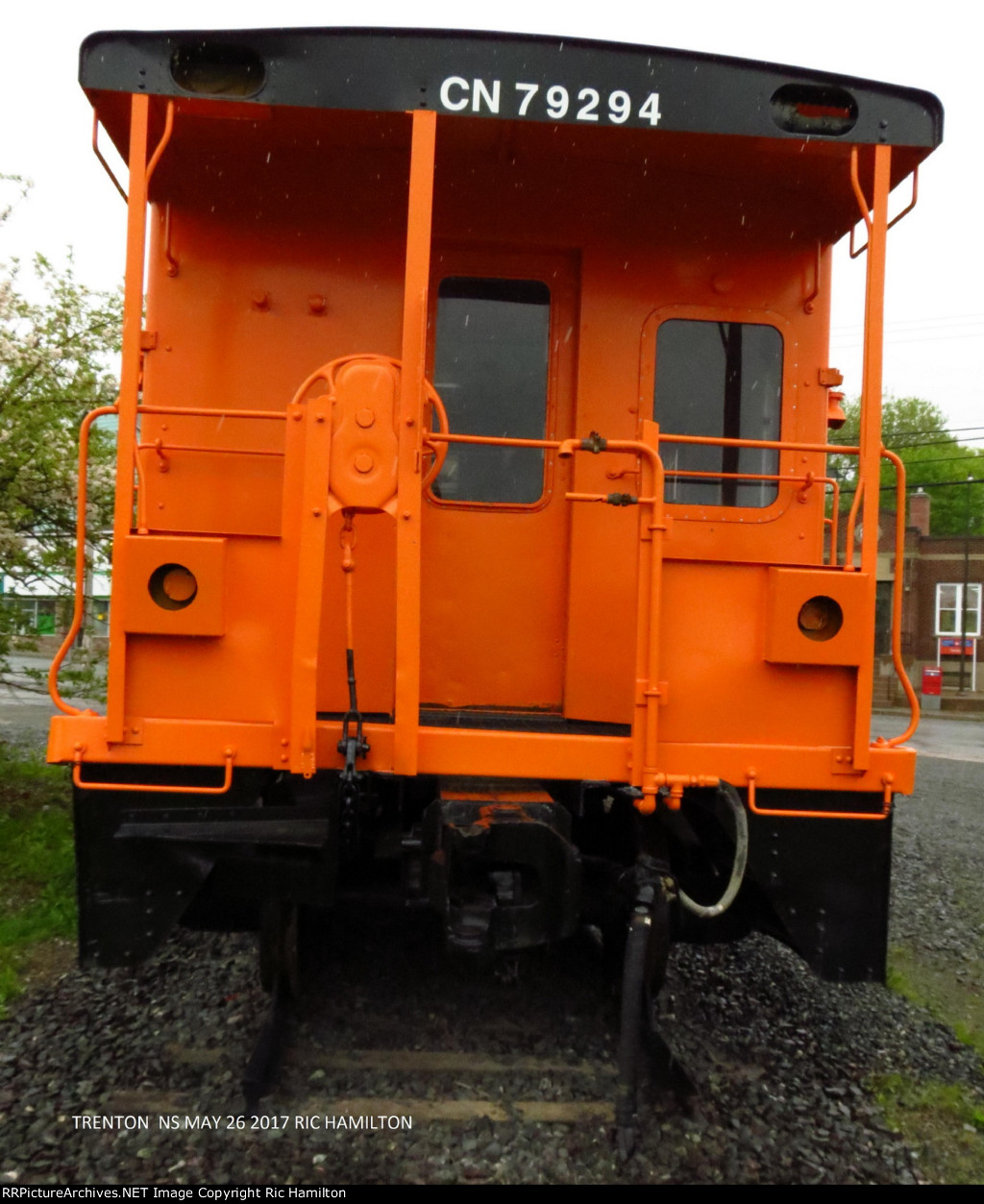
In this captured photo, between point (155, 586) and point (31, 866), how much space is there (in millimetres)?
3616

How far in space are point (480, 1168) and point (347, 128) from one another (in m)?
3.45

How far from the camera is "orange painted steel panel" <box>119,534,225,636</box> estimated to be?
2.82m

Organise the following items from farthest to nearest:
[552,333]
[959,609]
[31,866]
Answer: [959,609]
[31,866]
[552,333]

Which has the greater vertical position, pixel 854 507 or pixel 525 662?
pixel 854 507

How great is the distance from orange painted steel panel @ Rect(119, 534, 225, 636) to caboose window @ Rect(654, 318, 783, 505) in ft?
6.20

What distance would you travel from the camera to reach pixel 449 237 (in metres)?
3.77

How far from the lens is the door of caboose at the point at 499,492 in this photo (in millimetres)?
3664

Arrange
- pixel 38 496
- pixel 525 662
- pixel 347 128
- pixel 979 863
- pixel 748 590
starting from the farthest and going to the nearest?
pixel 979 863 < pixel 38 496 < pixel 525 662 < pixel 347 128 < pixel 748 590

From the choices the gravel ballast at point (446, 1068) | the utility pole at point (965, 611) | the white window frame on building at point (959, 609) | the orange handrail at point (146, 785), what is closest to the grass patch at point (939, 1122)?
the gravel ballast at point (446, 1068)

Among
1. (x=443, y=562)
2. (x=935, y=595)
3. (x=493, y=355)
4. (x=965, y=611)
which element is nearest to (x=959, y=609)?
(x=965, y=611)

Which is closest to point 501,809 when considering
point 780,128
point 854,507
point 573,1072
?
point 573,1072

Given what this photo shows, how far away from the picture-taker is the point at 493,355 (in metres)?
3.85

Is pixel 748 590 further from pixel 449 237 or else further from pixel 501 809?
pixel 449 237

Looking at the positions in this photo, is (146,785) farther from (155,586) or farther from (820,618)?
(820,618)
